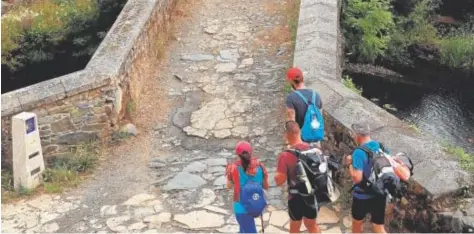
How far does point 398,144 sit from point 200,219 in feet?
6.92

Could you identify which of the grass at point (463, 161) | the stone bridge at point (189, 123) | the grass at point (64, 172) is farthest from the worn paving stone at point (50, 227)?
the grass at point (463, 161)

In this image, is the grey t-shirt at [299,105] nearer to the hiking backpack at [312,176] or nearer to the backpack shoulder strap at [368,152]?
the hiking backpack at [312,176]

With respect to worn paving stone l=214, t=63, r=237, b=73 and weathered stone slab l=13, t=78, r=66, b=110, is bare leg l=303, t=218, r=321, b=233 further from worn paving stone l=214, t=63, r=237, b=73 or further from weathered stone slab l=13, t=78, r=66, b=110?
worn paving stone l=214, t=63, r=237, b=73

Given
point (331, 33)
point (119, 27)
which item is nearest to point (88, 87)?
point (119, 27)

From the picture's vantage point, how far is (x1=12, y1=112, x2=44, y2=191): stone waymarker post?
7348mm

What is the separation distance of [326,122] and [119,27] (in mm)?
3743

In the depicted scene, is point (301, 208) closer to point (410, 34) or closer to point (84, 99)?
point (84, 99)

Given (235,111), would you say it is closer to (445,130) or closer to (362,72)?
(445,130)

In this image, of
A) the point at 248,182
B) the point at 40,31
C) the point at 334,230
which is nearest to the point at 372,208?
the point at 334,230

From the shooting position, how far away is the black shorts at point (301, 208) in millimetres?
5770

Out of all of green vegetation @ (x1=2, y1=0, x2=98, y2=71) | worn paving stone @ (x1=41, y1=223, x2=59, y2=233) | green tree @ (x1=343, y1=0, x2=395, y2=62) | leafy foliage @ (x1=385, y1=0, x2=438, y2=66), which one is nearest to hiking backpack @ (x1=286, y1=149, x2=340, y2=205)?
worn paving stone @ (x1=41, y1=223, x2=59, y2=233)

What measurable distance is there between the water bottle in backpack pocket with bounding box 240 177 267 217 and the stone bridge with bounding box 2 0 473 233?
3.29 feet

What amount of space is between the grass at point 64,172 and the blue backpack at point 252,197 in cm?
272

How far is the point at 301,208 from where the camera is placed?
19.3ft
